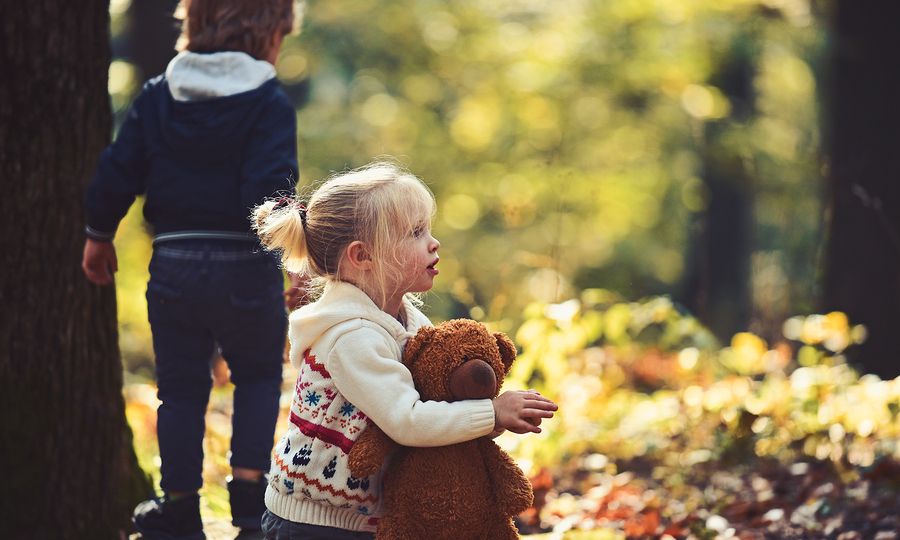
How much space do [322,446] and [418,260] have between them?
0.53 metres

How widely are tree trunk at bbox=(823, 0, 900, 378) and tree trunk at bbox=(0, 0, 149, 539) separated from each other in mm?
4887

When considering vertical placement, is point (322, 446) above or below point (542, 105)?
above

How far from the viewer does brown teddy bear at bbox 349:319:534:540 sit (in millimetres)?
2340

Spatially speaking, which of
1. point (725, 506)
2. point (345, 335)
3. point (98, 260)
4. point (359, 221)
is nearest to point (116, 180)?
point (98, 260)

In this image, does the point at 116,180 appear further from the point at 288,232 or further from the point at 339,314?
the point at 339,314

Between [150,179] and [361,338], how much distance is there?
1346mm

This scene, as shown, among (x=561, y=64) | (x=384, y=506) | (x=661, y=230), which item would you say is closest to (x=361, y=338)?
(x=384, y=506)

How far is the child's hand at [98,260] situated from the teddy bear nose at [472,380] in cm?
164

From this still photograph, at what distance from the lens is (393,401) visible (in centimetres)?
234

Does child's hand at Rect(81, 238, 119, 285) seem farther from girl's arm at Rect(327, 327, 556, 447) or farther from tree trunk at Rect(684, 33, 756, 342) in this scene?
tree trunk at Rect(684, 33, 756, 342)

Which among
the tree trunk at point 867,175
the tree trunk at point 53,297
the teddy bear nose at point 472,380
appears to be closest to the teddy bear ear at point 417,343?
the teddy bear nose at point 472,380

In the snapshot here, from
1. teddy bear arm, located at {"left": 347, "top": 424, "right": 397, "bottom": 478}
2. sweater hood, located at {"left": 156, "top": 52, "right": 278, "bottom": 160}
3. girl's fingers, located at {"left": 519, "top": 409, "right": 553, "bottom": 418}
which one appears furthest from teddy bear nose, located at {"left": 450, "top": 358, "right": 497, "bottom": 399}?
sweater hood, located at {"left": 156, "top": 52, "right": 278, "bottom": 160}

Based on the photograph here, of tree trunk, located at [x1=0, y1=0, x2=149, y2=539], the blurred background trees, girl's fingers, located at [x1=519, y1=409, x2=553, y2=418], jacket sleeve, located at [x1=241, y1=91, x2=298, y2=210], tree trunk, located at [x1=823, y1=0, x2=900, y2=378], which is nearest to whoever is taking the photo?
girl's fingers, located at [x1=519, y1=409, x2=553, y2=418]

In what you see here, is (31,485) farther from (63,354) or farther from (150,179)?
(150,179)
